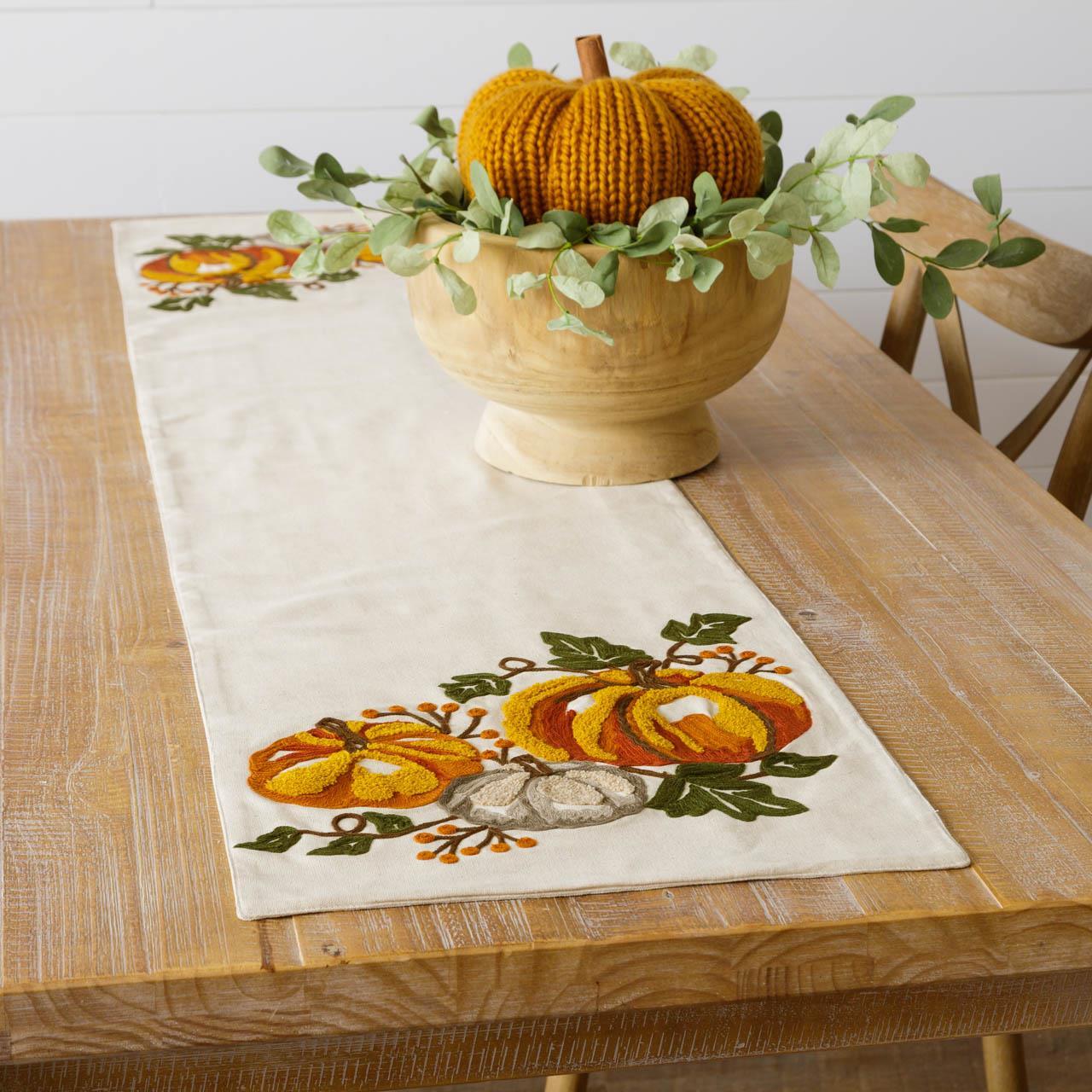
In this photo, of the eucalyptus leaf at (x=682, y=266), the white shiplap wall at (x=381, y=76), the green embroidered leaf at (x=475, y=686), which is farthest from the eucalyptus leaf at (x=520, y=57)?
the white shiplap wall at (x=381, y=76)

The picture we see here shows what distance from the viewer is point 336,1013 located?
0.51 metres

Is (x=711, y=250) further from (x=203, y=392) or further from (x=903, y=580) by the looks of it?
(x=203, y=392)

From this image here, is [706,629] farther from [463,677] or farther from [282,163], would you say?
[282,163]

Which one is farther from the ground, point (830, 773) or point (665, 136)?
point (665, 136)

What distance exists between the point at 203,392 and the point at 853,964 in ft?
2.34

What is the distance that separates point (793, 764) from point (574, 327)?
30cm

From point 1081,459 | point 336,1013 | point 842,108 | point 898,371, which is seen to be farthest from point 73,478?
point 842,108

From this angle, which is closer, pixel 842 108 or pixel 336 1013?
pixel 336 1013

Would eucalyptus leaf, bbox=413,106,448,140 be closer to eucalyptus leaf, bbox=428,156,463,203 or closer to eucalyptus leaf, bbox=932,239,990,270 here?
eucalyptus leaf, bbox=428,156,463,203

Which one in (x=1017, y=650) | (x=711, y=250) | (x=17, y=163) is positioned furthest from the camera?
(x=17, y=163)

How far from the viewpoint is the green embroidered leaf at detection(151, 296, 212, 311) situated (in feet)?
4.10

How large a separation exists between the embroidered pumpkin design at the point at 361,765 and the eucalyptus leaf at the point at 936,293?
1.34 ft

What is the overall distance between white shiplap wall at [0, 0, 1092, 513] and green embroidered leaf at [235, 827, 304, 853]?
160cm

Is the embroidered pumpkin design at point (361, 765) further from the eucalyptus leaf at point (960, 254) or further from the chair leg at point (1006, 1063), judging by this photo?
the chair leg at point (1006, 1063)
